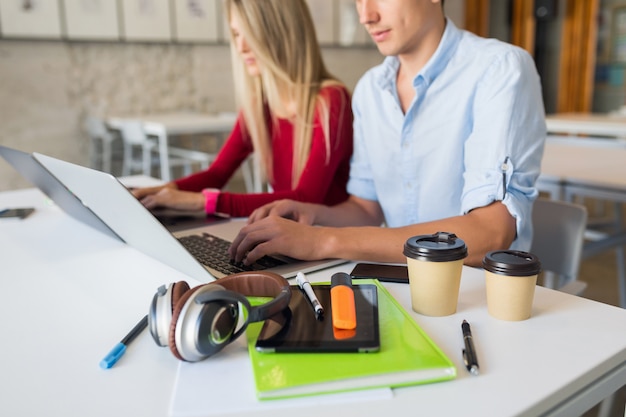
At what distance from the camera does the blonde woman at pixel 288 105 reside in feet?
5.18

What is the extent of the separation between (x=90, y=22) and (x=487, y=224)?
14.8 ft

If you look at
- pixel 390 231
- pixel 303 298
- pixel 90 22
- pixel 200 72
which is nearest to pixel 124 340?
pixel 303 298

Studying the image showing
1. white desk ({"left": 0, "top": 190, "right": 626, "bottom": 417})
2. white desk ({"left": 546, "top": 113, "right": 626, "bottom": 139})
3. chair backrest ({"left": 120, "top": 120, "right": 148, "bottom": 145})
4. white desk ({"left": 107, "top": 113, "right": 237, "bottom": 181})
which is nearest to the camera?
white desk ({"left": 0, "top": 190, "right": 626, "bottom": 417})

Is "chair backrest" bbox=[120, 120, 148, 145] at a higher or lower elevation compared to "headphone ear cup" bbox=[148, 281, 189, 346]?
lower

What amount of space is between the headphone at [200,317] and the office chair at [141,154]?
11.7ft

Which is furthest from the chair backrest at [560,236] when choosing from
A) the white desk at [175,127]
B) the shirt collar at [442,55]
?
the white desk at [175,127]

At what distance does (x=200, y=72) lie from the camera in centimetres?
538

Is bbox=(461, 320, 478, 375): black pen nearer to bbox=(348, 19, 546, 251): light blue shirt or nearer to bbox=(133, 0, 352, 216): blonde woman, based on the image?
bbox=(348, 19, 546, 251): light blue shirt

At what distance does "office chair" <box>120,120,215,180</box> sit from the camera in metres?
4.09

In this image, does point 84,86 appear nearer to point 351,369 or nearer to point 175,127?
point 175,127

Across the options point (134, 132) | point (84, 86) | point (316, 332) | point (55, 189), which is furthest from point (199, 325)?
point (84, 86)

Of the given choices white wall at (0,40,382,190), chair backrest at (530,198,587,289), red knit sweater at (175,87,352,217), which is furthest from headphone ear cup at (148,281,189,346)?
white wall at (0,40,382,190)

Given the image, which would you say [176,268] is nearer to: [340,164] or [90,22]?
[340,164]

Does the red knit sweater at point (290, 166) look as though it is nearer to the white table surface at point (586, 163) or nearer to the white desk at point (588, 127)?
the white table surface at point (586, 163)
